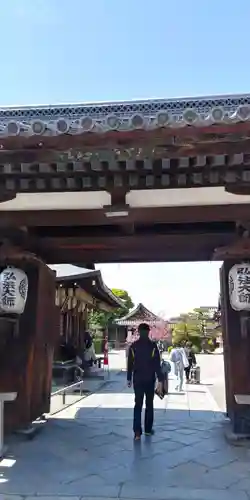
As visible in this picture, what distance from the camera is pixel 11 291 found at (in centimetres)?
616

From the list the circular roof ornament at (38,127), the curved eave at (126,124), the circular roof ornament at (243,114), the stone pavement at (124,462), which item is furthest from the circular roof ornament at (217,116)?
the stone pavement at (124,462)

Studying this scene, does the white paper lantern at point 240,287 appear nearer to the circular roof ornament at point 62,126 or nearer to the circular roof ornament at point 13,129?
the circular roof ornament at point 62,126

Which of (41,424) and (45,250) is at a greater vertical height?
(45,250)

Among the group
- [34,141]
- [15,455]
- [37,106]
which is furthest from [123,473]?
[37,106]

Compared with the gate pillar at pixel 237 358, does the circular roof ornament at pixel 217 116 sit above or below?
above

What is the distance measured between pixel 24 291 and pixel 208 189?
3.04 m

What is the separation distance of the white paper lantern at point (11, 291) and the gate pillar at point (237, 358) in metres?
3.00

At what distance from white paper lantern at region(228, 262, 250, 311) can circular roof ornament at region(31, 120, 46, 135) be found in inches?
138

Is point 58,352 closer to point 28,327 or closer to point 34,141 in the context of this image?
point 28,327

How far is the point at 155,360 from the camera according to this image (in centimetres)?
655

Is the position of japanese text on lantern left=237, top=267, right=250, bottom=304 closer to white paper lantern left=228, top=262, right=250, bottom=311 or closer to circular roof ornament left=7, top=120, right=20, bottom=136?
white paper lantern left=228, top=262, right=250, bottom=311

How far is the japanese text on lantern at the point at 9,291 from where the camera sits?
6.14 m

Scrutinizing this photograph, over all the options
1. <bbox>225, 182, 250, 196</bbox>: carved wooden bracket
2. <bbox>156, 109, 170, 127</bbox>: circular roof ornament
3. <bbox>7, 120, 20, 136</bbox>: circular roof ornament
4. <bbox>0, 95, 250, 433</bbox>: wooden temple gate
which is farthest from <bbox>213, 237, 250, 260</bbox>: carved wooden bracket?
<bbox>7, 120, 20, 136</bbox>: circular roof ornament

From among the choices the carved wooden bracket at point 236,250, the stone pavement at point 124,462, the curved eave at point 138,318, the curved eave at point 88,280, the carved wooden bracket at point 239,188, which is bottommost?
the stone pavement at point 124,462
